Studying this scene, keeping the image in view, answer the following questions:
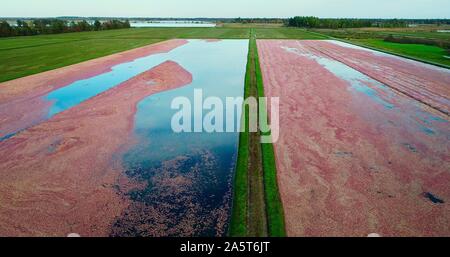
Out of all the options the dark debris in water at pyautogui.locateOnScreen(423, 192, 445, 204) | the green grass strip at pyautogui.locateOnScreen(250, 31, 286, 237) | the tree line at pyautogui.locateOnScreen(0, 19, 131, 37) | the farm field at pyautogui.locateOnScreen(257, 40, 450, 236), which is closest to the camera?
the green grass strip at pyautogui.locateOnScreen(250, 31, 286, 237)

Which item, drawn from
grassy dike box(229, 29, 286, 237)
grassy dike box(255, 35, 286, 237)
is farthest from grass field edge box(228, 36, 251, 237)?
grassy dike box(255, 35, 286, 237)

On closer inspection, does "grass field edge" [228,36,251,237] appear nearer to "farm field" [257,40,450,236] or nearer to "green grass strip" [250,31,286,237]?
"green grass strip" [250,31,286,237]

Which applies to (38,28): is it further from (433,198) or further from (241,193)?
(433,198)

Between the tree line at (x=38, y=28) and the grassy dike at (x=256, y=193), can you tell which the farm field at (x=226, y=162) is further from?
the tree line at (x=38, y=28)

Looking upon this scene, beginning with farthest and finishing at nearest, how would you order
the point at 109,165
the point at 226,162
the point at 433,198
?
the point at 226,162 → the point at 109,165 → the point at 433,198

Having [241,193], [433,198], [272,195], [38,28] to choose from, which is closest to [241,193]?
[241,193]
